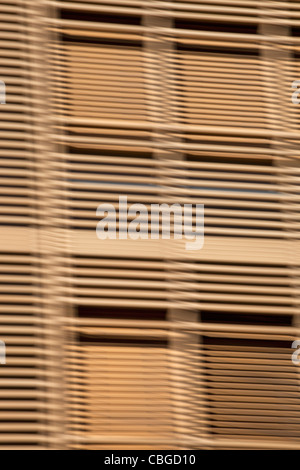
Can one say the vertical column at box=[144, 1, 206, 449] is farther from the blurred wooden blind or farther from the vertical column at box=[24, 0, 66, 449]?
the vertical column at box=[24, 0, 66, 449]

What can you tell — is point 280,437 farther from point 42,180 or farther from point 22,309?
point 42,180

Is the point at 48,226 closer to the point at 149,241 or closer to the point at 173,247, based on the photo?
the point at 149,241

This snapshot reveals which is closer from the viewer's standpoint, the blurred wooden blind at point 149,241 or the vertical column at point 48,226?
the vertical column at point 48,226

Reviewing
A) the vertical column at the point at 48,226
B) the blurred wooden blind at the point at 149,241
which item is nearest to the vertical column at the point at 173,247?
the blurred wooden blind at the point at 149,241

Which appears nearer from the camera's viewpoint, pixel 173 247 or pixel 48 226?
pixel 48 226

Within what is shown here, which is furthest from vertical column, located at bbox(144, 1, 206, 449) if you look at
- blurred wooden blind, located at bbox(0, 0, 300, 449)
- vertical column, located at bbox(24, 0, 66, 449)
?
vertical column, located at bbox(24, 0, 66, 449)

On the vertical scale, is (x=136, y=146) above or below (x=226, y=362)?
above

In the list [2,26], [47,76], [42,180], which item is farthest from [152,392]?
[2,26]

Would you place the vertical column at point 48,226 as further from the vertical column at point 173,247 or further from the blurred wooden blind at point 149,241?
the vertical column at point 173,247

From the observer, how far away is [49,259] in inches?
278

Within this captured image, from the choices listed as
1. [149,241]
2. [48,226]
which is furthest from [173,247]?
[48,226]

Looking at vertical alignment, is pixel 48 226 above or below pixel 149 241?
above

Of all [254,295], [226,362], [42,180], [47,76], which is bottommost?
A: [226,362]
